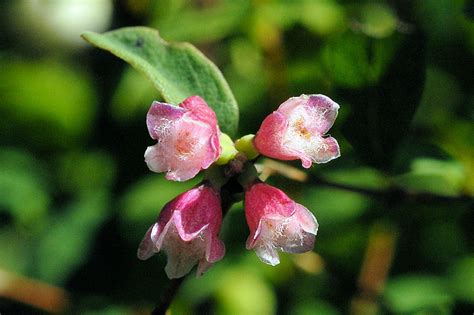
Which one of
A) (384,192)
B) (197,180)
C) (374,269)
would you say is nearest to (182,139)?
(384,192)

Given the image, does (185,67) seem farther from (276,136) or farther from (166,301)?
(166,301)

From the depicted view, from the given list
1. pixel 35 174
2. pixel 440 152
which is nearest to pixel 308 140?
pixel 440 152

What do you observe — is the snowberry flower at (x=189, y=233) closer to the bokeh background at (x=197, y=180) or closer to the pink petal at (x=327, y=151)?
the pink petal at (x=327, y=151)

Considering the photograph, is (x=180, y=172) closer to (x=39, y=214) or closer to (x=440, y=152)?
(x=440, y=152)

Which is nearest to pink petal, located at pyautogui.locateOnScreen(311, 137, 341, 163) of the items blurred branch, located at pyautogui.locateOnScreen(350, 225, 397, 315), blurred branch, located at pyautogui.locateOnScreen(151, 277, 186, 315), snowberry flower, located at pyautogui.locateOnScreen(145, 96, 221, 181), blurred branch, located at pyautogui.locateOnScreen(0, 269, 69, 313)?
snowberry flower, located at pyautogui.locateOnScreen(145, 96, 221, 181)

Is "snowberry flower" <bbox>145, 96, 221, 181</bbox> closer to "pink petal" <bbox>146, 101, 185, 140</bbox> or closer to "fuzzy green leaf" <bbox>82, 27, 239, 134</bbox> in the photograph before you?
"pink petal" <bbox>146, 101, 185, 140</bbox>

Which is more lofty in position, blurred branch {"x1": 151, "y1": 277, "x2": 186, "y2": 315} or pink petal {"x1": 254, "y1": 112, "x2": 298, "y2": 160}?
pink petal {"x1": 254, "y1": 112, "x2": 298, "y2": 160}
